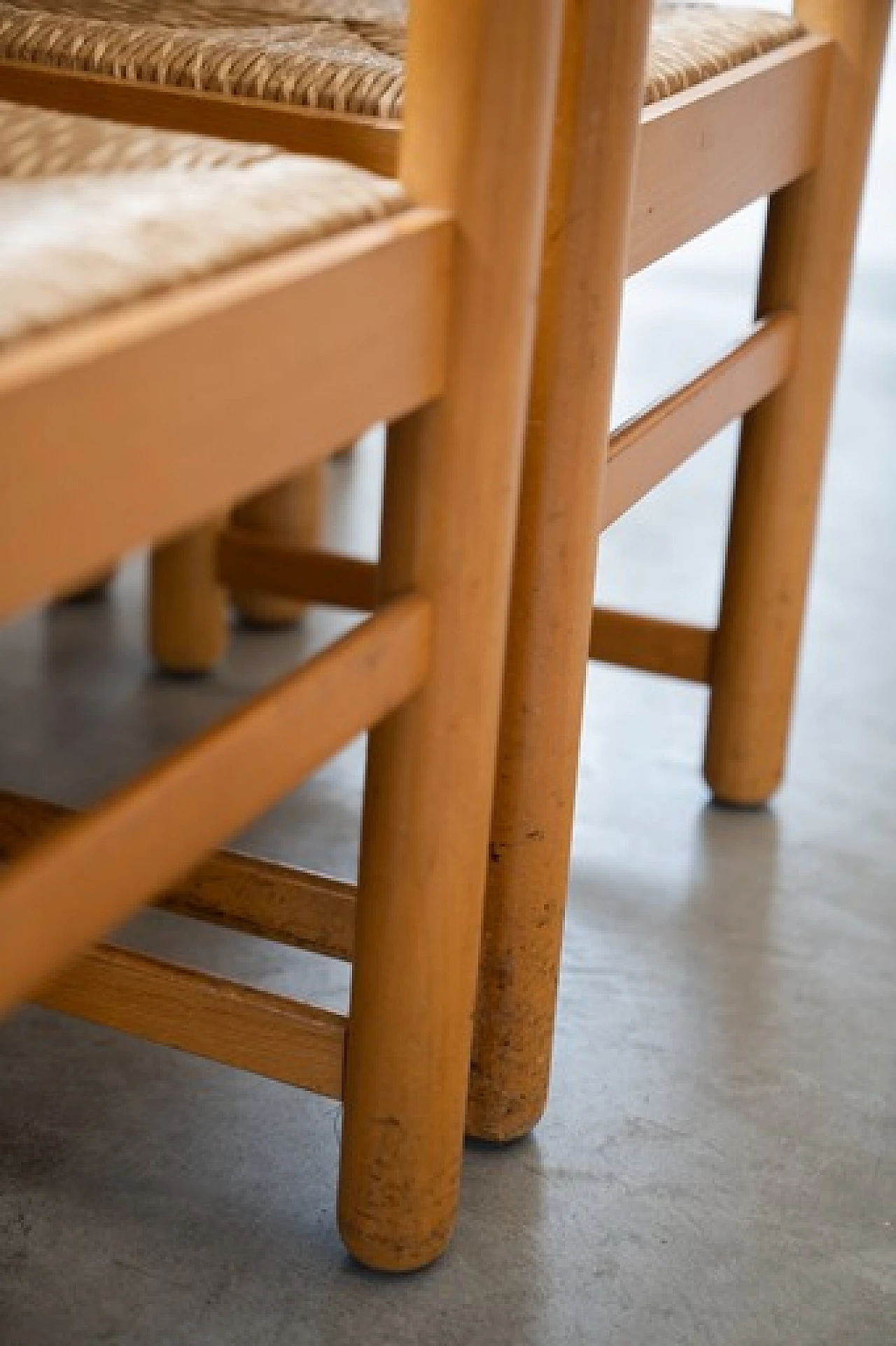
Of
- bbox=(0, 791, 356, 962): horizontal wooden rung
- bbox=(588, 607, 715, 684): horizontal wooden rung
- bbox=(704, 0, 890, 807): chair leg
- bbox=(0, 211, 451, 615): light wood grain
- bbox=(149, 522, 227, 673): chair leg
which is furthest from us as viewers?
bbox=(149, 522, 227, 673): chair leg

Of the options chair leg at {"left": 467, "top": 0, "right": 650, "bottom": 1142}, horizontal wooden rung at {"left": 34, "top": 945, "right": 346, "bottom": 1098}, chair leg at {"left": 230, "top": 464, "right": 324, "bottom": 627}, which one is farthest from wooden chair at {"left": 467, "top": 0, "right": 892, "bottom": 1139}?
chair leg at {"left": 230, "top": 464, "right": 324, "bottom": 627}

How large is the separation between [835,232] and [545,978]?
536mm

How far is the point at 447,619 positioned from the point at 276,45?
0.34 m

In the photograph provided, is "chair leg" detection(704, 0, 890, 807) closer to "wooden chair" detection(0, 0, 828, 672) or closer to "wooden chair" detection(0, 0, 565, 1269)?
"wooden chair" detection(0, 0, 828, 672)

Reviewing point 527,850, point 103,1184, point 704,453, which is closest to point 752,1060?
point 527,850

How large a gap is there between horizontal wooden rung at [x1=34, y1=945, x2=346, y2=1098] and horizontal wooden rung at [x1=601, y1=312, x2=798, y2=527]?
280 mm

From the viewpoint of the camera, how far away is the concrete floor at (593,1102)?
0.94 metres

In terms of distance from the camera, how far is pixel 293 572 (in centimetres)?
144

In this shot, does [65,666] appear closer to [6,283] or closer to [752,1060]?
[752,1060]

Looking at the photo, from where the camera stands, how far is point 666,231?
3.42ft

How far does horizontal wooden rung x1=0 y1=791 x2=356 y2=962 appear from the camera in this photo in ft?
3.30

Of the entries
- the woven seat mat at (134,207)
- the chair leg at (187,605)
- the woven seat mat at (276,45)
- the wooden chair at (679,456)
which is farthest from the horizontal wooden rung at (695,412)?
the chair leg at (187,605)

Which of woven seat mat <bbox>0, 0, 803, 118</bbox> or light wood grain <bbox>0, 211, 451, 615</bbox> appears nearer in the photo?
light wood grain <bbox>0, 211, 451, 615</bbox>

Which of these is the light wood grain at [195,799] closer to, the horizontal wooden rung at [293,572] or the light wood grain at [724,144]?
the light wood grain at [724,144]
